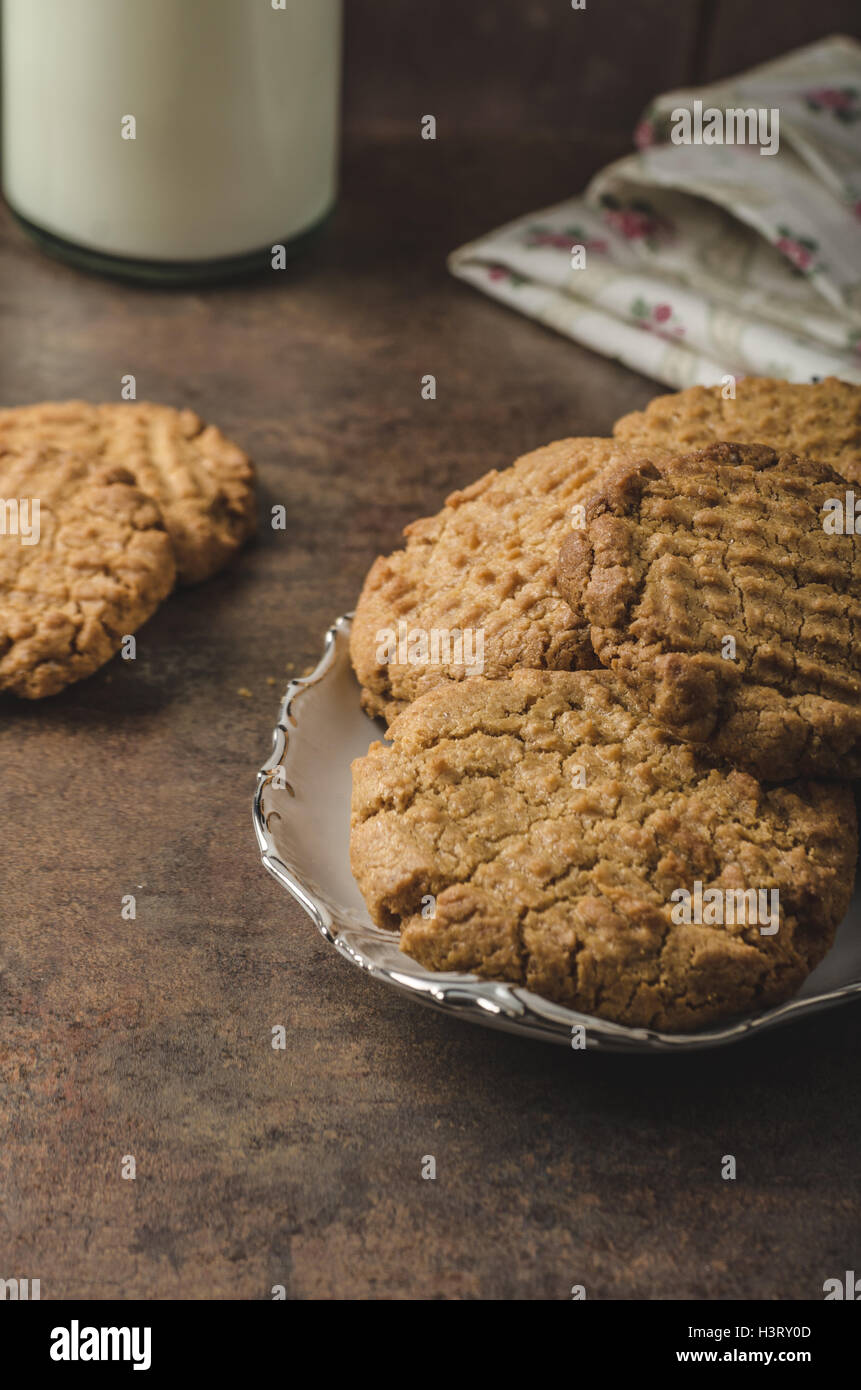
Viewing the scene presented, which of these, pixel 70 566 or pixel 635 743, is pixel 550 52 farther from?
pixel 635 743

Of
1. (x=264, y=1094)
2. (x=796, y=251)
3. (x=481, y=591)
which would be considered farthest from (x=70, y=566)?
(x=796, y=251)

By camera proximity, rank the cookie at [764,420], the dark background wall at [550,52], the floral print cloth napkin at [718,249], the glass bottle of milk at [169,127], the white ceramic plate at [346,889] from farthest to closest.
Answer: the dark background wall at [550,52] < the floral print cloth napkin at [718,249] < the glass bottle of milk at [169,127] < the cookie at [764,420] < the white ceramic plate at [346,889]

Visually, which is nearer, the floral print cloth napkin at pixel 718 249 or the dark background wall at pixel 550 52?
the floral print cloth napkin at pixel 718 249

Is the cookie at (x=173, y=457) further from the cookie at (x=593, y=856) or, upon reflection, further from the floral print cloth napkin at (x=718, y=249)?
the floral print cloth napkin at (x=718, y=249)

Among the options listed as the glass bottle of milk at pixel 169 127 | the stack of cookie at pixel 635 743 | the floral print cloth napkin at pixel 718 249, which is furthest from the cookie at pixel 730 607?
the glass bottle of milk at pixel 169 127

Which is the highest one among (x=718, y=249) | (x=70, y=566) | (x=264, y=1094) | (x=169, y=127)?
(x=169, y=127)

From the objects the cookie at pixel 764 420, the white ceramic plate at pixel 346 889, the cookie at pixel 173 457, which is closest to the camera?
the white ceramic plate at pixel 346 889

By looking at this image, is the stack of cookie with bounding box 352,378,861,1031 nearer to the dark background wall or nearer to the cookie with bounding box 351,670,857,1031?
the cookie with bounding box 351,670,857,1031

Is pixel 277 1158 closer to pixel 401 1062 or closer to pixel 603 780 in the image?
pixel 401 1062
